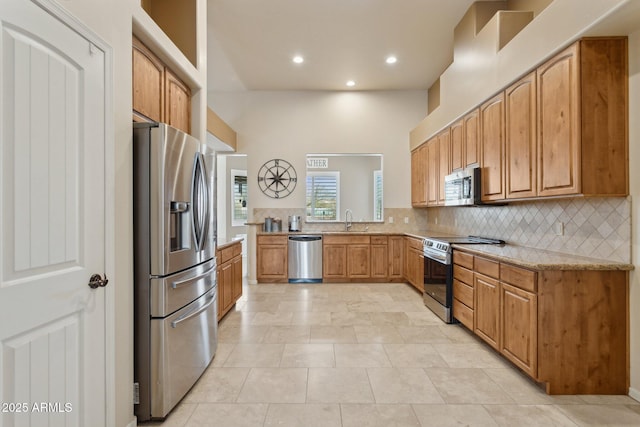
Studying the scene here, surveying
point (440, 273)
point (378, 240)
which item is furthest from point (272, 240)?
point (440, 273)

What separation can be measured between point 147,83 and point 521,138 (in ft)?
10.1

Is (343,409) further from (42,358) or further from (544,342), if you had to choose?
(42,358)

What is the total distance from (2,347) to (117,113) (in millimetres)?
1197

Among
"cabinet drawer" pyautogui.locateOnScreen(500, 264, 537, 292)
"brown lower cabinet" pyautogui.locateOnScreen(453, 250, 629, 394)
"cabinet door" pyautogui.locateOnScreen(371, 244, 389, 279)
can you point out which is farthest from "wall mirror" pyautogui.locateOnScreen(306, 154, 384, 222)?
"brown lower cabinet" pyautogui.locateOnScreen(453, 250, 629, 394)

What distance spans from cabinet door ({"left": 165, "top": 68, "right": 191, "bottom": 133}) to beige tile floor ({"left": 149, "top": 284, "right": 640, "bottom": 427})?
210 cm

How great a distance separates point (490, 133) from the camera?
3381mm

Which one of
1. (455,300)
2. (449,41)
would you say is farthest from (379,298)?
(449,41)

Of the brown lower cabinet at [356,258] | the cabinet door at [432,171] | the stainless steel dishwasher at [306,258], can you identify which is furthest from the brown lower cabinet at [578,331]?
the stainless steel dishwasher at [306,258]

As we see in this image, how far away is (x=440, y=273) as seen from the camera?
3.85 metres

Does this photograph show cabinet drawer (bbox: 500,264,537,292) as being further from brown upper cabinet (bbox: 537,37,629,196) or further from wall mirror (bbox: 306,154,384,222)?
wall mirror (bbox: 306,154,384,222)

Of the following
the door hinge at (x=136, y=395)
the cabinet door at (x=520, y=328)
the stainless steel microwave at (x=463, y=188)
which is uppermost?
the stainless steel microwave at (x=463, y=188)

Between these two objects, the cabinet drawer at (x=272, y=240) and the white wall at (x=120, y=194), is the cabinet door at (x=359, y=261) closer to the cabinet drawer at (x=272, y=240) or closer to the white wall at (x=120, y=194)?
the cabinet drawer at (x=272, y=240)

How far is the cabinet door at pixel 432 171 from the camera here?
16.3ft

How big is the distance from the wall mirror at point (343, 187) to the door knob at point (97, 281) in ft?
15.5
